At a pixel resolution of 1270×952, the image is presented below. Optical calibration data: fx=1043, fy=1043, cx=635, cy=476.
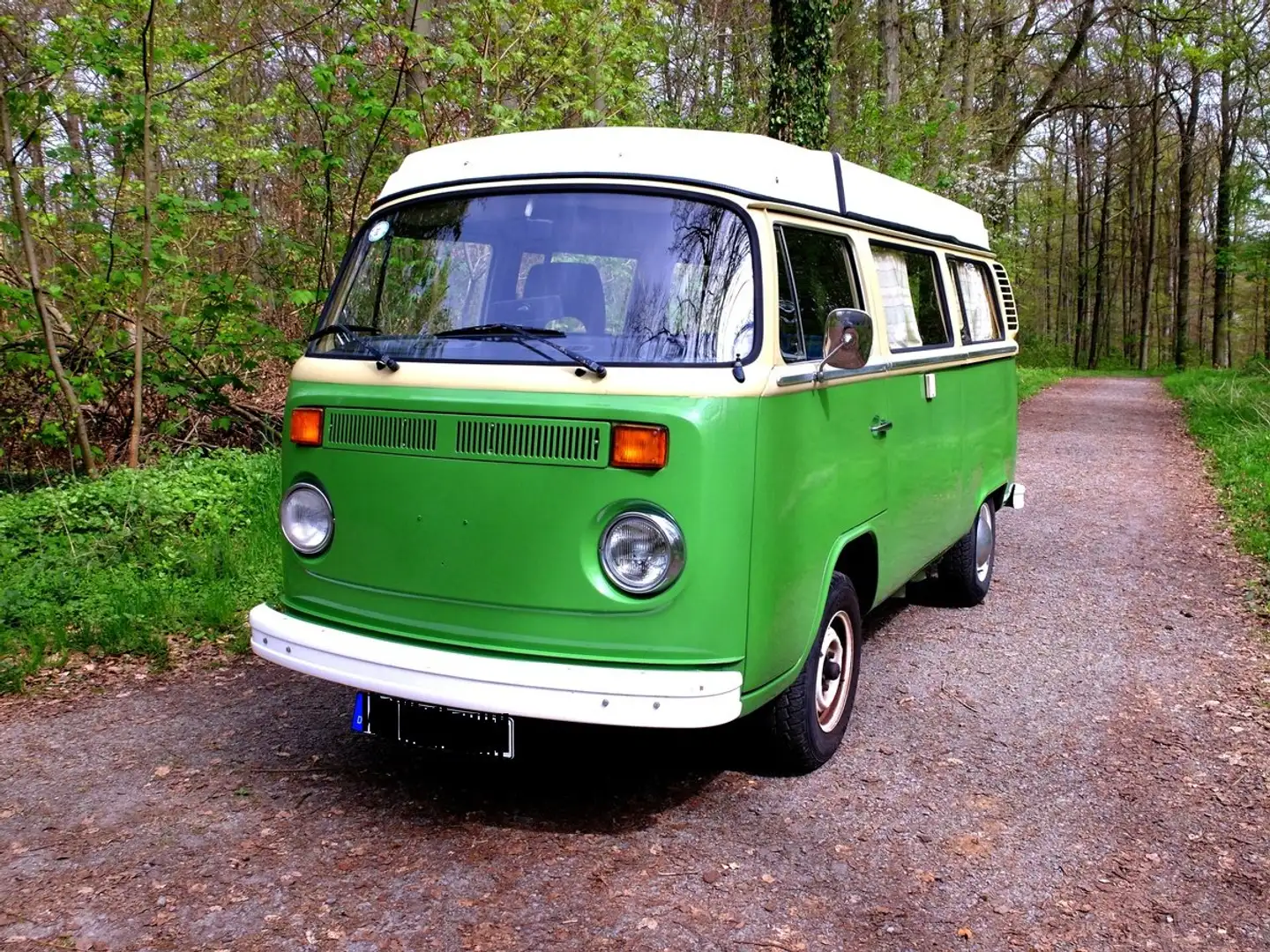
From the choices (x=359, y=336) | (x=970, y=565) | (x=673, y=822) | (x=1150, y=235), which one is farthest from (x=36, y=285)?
(x=1150, y=235)

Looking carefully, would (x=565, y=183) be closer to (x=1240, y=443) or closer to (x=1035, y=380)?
(x=1240, y=443)

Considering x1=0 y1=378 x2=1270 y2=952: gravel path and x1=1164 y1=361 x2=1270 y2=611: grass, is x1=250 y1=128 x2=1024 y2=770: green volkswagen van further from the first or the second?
x1=1164 y1=361 x2=1270 y2=611: grass

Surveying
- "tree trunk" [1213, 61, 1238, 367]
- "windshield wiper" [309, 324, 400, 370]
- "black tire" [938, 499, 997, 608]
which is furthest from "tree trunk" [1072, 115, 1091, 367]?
"windshield wiper" [309, 324, 400, 370]

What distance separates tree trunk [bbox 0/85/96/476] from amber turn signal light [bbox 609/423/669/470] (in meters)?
6.14

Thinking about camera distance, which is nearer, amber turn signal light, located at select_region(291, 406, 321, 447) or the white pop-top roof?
the white pop-top roof

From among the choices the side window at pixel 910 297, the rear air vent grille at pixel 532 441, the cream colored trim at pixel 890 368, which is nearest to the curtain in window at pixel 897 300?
the side window at pixel 910 297

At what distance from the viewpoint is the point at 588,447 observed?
3207mm

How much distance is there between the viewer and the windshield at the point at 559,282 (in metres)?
3.40

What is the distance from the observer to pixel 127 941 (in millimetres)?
2900

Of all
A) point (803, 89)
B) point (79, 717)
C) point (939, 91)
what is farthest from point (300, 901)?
point (939, 91)

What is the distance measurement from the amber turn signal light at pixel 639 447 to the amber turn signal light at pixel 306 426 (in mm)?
1150

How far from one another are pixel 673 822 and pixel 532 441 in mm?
1452

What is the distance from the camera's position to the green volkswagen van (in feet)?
10.5

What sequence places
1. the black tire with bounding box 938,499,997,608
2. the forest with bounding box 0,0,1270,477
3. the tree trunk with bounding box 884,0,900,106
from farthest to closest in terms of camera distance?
the tree trunk with bounding box 884,0,900,106, the forest with bounding box 0,0,1270,477, the black tire with bounding box 938,499,997,608
